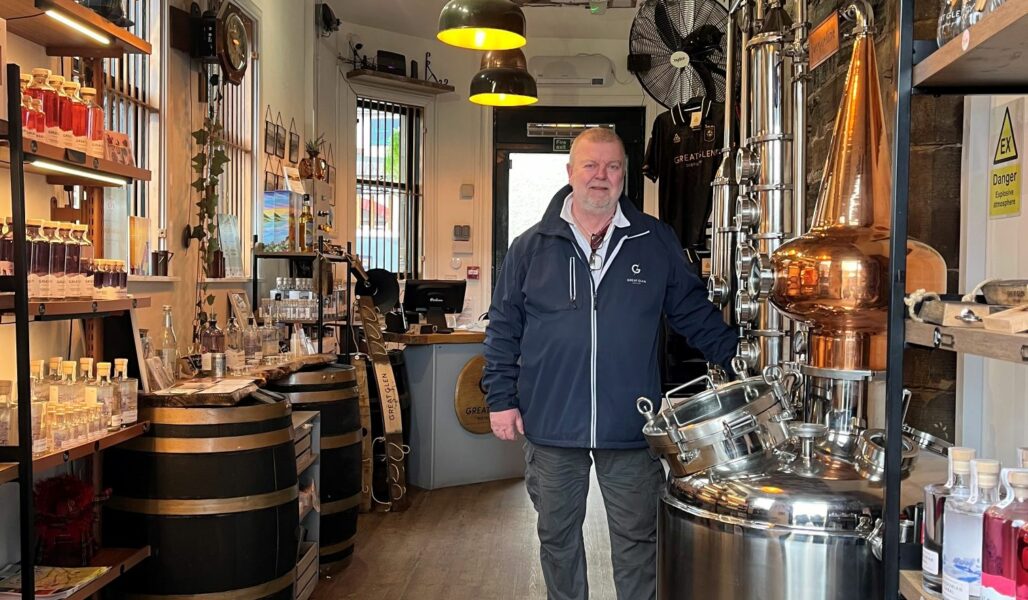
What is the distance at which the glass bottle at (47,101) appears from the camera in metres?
2.43

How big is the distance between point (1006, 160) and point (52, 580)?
259 centimetres

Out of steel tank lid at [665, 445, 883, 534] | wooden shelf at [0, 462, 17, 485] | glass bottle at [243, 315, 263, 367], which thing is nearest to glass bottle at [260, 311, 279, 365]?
glass bottle at [243, 315, 263, 367]

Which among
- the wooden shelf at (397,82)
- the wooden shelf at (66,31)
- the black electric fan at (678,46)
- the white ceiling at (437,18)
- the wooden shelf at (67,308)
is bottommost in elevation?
the wooden shelf at (67,308)

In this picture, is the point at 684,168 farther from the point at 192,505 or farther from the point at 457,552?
the point at 192,505

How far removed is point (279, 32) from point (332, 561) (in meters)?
3.63

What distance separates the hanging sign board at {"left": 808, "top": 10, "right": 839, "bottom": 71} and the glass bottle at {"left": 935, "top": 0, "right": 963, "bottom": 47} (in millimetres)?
503

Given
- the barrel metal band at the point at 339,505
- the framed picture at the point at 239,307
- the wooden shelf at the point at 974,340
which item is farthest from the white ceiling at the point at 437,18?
the wooden shelf at the point at 974,340

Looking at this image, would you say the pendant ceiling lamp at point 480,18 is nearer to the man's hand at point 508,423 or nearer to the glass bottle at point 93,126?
the glass bottle at point 93,126

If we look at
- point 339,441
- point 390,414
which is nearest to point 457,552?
point 339,441

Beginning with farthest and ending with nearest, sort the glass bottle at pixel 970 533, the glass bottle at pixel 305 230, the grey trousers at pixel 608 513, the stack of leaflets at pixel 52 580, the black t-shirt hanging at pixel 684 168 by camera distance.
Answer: the glass bottle at pixel 305 230
the black t-shirt hanging at pixel 684 168
the grey trousers at pixel 608 513
the stack of leaflets at pixel 52 580
the glass bottle at pixel 970 533

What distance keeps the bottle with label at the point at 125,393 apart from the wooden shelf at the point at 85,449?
0.10 ft

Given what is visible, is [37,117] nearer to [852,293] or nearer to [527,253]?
[527,253]

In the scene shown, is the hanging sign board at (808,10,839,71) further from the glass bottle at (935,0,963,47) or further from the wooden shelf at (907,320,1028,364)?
the wooden shelf at (907,320,1028,364)

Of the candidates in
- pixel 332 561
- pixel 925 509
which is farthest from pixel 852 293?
pixel 332 561
